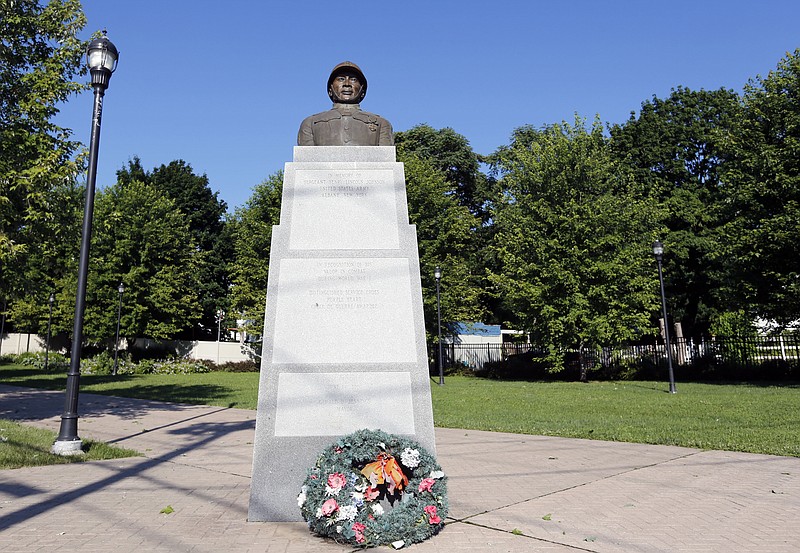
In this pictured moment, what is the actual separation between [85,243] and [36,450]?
3159 millimetres

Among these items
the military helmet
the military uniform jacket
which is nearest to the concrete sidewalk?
the military uniform jacket

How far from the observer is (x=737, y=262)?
2261 cm

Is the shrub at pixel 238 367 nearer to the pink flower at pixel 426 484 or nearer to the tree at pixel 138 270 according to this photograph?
the tree at pixel 138 270

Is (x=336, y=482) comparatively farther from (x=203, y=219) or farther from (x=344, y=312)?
(x=203, y=219)

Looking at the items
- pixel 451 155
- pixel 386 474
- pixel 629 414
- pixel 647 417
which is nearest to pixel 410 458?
pixel 386 474

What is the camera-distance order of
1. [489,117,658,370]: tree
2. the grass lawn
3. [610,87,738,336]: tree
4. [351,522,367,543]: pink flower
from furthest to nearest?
[610,87,738,336]: tree
[489,117,658,370]: tree
the grass lawn
[351,522,367,543]: pink flower

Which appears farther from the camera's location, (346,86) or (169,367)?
(169,367)

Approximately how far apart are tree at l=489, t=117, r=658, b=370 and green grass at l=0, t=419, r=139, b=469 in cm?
2133

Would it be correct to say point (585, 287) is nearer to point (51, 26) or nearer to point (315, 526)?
point (51, 26)

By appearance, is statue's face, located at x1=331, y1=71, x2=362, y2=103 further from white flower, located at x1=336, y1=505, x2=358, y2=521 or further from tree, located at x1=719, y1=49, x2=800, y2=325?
tree, located at x1=719, y1=49, x2=800, y2=325

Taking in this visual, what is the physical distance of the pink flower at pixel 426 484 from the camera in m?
4.38

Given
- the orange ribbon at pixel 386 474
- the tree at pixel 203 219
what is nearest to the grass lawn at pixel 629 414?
the orange ribbon at pixel 386 474

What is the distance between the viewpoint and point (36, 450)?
8430mm

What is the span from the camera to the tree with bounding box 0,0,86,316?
448 inches
